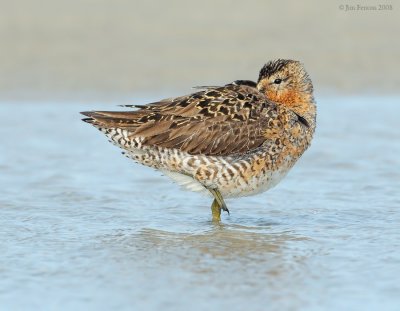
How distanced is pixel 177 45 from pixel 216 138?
20.5ft

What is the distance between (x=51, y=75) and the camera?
1277 centimetres

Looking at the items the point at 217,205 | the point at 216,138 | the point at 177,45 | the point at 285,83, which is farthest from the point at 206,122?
the point at 177,45

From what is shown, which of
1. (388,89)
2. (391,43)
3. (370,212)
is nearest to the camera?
(370,212)

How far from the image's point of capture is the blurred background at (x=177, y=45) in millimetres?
12617

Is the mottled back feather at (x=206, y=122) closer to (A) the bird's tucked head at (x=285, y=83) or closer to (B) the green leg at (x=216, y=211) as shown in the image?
(A) the bird's tucked head at (x=285, y=83)

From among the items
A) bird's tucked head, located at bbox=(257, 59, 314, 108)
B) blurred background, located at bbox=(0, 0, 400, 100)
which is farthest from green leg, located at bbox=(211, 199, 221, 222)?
blurred background, located at bbox=(0, 0, 400, 100)

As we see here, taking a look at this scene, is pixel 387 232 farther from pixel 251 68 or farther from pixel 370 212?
pixel 251 68

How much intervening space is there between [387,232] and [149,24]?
7530mm

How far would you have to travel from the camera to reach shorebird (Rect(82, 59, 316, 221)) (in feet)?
24.9

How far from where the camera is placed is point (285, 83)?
805 cm

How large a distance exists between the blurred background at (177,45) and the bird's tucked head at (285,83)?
14.1 feet

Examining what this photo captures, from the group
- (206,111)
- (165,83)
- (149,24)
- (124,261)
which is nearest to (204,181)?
(206,111)

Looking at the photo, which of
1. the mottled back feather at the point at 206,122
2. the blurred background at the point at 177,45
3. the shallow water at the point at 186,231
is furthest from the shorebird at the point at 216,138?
the blurred background at the point at 177,45

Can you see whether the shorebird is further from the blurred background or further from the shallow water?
the blurred background
